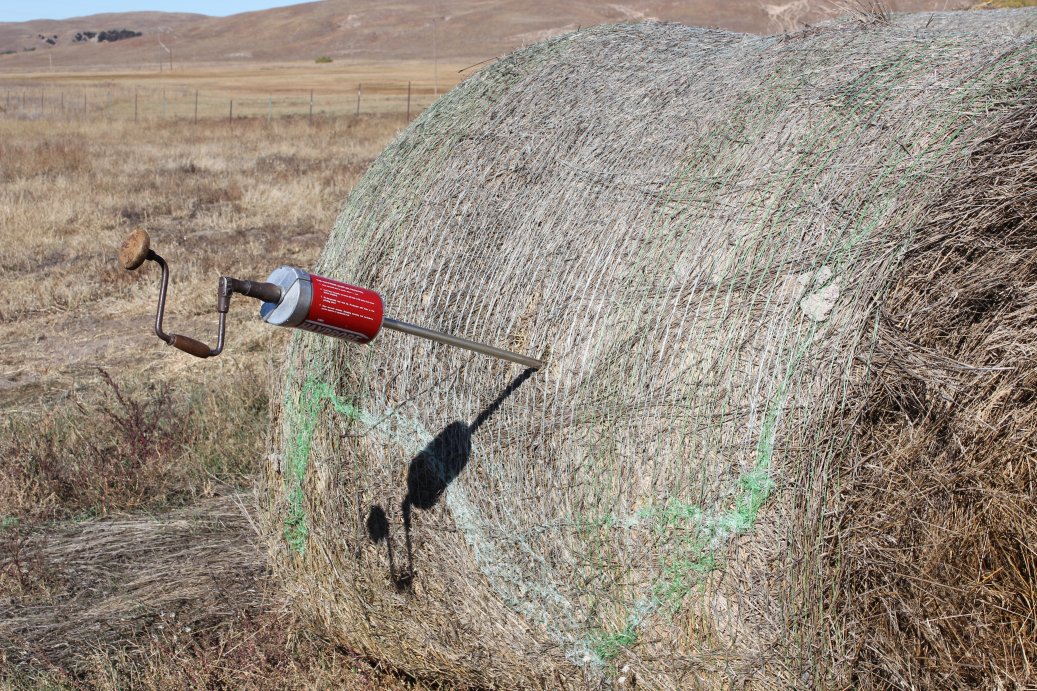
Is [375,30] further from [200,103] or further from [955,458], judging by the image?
[955,458]

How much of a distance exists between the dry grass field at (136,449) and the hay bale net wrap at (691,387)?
2.38ft

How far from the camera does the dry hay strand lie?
4.43 meters

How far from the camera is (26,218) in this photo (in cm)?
1368

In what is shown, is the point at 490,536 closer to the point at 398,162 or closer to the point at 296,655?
the point at 296,655

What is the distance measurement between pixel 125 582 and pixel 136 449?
1164 mm

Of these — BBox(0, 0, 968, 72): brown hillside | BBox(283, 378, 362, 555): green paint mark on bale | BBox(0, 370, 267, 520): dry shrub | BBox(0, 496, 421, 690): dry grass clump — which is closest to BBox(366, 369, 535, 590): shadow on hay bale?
BBox(283, 378, 362, 555): green paint mark on bale

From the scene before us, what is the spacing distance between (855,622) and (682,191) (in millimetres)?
1492

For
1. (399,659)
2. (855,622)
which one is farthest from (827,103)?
(399,659)

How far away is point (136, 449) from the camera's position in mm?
5797

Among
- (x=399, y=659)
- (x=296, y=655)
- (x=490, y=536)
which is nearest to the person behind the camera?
(x=490, y=536)

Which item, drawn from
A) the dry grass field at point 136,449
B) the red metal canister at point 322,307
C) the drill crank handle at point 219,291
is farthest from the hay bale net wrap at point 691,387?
the drill crank handle at point 219,291

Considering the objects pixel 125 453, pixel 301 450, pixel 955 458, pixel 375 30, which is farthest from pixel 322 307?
pixel 375 30

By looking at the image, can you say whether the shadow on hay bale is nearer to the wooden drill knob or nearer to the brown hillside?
the wooden drill knob

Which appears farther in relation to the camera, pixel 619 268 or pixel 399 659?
pixel 399 659
